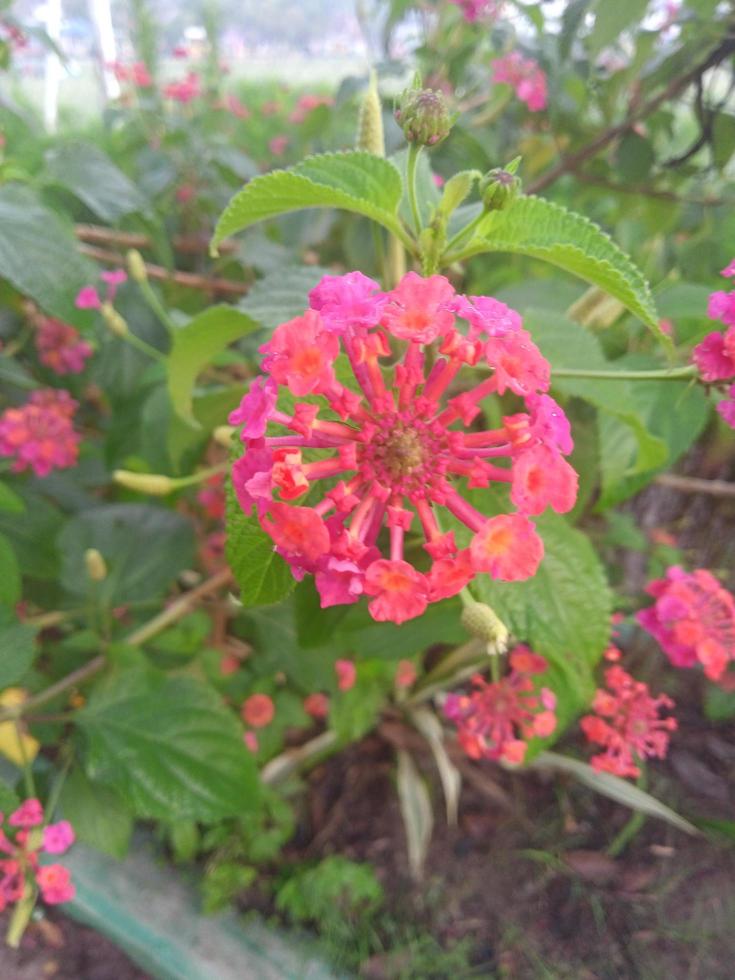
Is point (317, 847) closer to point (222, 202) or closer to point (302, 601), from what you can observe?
A: point (302, 601)

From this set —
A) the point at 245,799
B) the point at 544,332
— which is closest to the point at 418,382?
the point at 544,332

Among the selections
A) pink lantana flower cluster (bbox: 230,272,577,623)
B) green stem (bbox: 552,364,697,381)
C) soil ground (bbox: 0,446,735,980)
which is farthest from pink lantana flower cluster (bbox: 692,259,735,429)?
soil ground (bbox: 0,446,735,980)

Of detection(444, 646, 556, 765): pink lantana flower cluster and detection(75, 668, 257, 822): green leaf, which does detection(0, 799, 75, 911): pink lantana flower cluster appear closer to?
detection(75, 668, 257, 822): green leaf

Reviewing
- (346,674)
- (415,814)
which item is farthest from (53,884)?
(415,814)

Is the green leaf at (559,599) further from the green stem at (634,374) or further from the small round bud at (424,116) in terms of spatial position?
the small round bud at (424,116)

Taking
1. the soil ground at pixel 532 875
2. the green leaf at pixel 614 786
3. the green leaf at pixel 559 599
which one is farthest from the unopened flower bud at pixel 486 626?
the soil ground at pixel 532 875

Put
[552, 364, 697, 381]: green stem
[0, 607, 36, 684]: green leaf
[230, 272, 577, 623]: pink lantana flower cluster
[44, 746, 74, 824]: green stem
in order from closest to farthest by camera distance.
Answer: [230, 272, 577, 623]: pink lantana flower cluster < [552, 364, 697, 381]: green stem < [0, 607, 36, 684]: green leaf < [44, 746, 74, 824]: green stem
